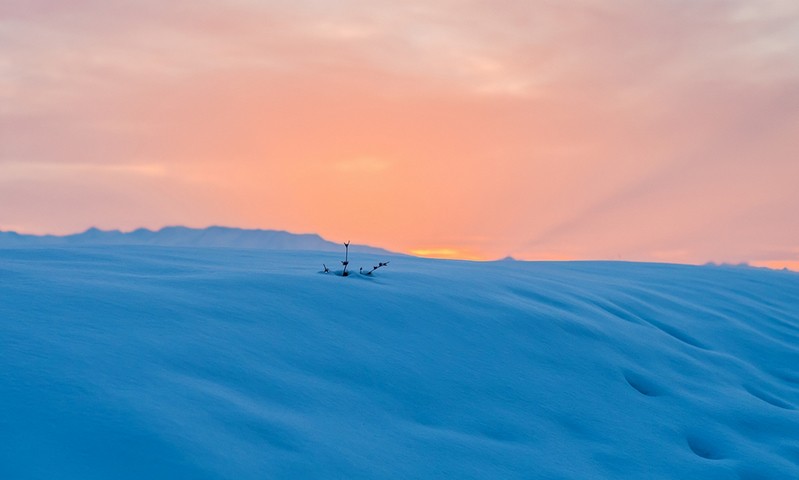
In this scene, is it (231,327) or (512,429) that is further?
(231,327)

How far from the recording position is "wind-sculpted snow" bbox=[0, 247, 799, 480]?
2971mm

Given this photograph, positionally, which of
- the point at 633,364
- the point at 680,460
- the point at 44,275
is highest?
the point at 44,275

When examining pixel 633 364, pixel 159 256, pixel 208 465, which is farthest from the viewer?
pixel 159 256

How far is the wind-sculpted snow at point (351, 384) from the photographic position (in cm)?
297

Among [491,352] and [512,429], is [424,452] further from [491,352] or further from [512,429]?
[491,352]

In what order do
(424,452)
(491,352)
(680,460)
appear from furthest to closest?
(491,352), (680,460), (424,452)

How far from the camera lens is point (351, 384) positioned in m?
3.93

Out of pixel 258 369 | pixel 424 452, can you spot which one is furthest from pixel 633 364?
pixel 258 369

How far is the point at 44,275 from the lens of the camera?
4902mm

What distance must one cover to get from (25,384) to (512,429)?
2350 mm

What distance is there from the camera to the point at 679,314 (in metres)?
7.93

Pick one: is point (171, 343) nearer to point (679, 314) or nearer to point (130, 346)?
point (130, 346)

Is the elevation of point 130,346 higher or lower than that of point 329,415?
higher

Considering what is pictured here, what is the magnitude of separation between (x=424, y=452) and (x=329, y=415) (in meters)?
0.48
